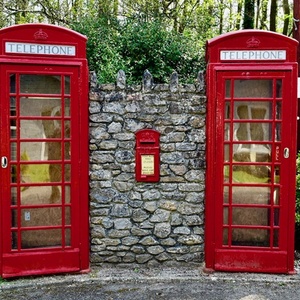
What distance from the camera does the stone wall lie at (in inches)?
196

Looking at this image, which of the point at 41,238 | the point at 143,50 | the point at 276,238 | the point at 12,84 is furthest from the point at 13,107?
the point at 143,50

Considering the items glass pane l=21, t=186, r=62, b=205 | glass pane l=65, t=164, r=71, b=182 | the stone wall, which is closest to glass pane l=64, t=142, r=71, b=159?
glass pane l=65, t=164, r=71, b=182

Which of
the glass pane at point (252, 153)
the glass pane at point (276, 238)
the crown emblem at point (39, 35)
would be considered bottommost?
the glass pane at point (276, 238)

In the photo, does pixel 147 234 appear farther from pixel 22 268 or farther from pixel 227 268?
pixel 22 268

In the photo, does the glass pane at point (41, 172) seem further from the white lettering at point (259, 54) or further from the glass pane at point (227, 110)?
the white lettering at point (259, 54)

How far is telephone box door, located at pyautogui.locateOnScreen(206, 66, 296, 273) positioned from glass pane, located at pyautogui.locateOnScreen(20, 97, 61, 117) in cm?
194

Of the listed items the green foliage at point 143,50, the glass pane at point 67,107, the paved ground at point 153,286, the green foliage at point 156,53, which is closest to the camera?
the paved ground at point 153,286

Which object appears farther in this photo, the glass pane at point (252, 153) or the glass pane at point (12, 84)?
the glass pane at point (252, 153)

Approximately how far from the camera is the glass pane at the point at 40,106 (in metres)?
4.74

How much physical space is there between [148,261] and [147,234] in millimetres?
362

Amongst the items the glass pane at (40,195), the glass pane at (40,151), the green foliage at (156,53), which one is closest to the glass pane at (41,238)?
the glass pane at (40,195)

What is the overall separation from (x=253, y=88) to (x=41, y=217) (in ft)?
10.0

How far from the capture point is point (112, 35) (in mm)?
9547

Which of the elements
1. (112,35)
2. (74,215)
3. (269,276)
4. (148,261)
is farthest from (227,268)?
(112,35)
